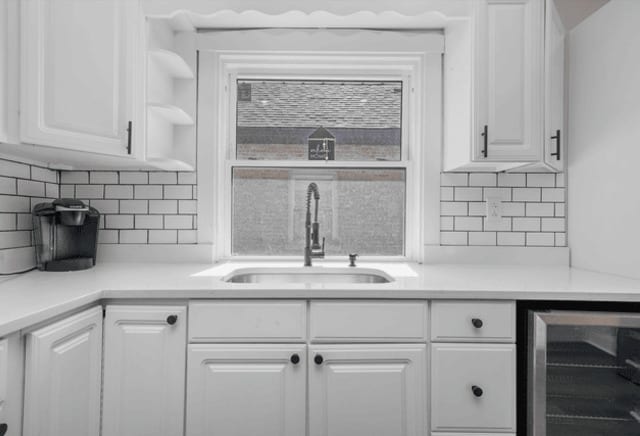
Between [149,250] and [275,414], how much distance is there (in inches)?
45.5

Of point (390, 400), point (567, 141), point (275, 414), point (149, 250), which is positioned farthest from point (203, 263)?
point (567, 141)

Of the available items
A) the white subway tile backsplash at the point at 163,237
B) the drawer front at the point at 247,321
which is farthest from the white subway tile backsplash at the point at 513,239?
the white subway tile backsplash at the point at 163,237

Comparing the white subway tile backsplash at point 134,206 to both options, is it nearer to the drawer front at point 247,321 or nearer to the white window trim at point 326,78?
the white window trim at point 326,78

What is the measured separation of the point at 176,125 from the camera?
1989 mm

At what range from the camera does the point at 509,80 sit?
5.38ft

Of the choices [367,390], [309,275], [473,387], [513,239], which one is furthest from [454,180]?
[367,390]

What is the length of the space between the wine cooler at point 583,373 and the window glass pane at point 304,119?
1212 millimetres

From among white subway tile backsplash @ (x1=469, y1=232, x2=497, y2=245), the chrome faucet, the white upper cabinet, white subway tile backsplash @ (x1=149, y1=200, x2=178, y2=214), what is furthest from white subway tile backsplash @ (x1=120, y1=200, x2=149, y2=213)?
white subway tile backsplash @ (x1=469, y1=232, x2=497, y2=245)

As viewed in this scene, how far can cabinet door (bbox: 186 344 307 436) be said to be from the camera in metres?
1.31

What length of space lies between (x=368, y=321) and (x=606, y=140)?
142cm

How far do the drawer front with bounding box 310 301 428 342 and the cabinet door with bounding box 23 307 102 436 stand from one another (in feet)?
2.56

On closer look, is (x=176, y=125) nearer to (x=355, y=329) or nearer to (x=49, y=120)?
(x=49, y=120)

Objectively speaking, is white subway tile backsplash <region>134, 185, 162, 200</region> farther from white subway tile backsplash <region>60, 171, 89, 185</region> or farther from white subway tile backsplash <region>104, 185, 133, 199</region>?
white subway tile backsplash <region>60, 171, 89, 185</region>

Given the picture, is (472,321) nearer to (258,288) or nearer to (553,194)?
(258,288)
